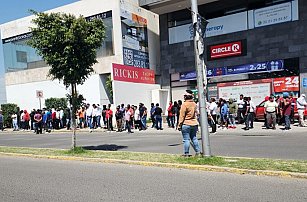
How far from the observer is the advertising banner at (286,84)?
2300 cm

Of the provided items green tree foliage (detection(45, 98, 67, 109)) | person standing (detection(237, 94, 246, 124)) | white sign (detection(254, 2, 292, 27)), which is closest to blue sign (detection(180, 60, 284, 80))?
white sign (detection(254, 2, 292, 27))

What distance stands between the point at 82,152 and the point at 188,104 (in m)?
4.44

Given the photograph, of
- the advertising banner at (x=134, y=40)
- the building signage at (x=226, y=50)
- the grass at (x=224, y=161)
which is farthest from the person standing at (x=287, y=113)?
the advertising banner at (x=134, y=40)

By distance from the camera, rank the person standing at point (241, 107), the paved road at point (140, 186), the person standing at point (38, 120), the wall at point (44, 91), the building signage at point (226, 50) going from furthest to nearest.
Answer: the wall at point (44, 91) → the building signage at point (226, 50) → the person standing at point (38, 120) → the person standing at point (241, 107) → the paved road at point (140, 186)

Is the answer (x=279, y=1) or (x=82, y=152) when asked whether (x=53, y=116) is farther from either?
(x=279, y=1)

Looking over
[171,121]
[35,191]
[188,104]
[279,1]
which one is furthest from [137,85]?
[35,191]

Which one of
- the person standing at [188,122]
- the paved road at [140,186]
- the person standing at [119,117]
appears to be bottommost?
the paved road at [140,186]

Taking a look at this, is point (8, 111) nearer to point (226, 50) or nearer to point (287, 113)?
point (226, 50)

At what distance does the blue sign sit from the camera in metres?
23.8

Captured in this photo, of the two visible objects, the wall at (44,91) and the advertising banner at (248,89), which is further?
the wall at (44,91)

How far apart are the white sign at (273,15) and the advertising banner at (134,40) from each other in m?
9.12

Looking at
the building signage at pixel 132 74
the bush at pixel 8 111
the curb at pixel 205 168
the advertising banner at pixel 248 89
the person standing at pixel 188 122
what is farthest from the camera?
the bush at pixel 8 111

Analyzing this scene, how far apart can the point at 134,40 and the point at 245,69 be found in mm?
9070

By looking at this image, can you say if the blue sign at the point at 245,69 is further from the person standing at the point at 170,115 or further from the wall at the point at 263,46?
the person standing at the point at 170,115
